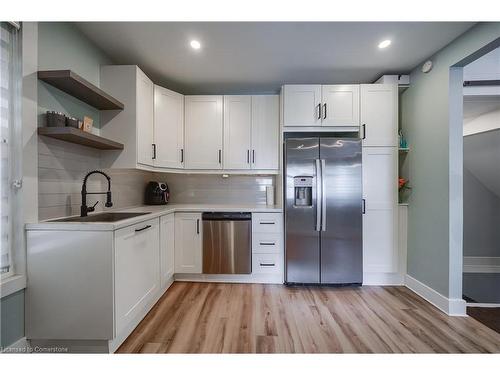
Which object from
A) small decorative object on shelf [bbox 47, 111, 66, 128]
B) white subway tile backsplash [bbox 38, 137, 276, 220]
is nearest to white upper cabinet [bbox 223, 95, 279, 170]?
white subway tile backsplash [bbox 38, 137, 276, 220]

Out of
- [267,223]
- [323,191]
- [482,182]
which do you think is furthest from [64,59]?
[482,182]

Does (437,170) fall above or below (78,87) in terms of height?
below

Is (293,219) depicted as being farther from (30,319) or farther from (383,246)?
(30,319)

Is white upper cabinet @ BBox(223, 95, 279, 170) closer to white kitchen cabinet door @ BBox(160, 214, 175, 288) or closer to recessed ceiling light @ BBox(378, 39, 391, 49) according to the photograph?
white kitchen cabinet door @ BBox(160, 214, 175, 288)

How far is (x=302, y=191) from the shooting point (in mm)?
2402

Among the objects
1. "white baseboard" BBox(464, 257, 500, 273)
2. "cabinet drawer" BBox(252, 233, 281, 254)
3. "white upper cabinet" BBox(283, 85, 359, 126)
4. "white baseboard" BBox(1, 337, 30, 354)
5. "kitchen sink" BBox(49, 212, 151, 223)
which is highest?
"white upper cabinet" BBox(283, 85, 359, 126)

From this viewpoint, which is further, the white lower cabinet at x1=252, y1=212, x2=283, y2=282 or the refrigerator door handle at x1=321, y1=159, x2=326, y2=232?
the white lower cabinet at x1=252, y1=212, x2=283, y2=282

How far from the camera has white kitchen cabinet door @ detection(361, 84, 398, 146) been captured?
2443mm

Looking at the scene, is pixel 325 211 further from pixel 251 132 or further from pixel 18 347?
pixel 18 347

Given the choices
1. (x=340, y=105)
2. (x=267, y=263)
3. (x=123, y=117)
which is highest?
(x=340, y=105)

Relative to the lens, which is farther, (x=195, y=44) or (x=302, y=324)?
(x=195, y=44)

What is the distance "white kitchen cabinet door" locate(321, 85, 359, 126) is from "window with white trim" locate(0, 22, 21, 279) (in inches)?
105

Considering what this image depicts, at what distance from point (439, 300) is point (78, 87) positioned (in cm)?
370

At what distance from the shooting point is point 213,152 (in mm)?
2797
